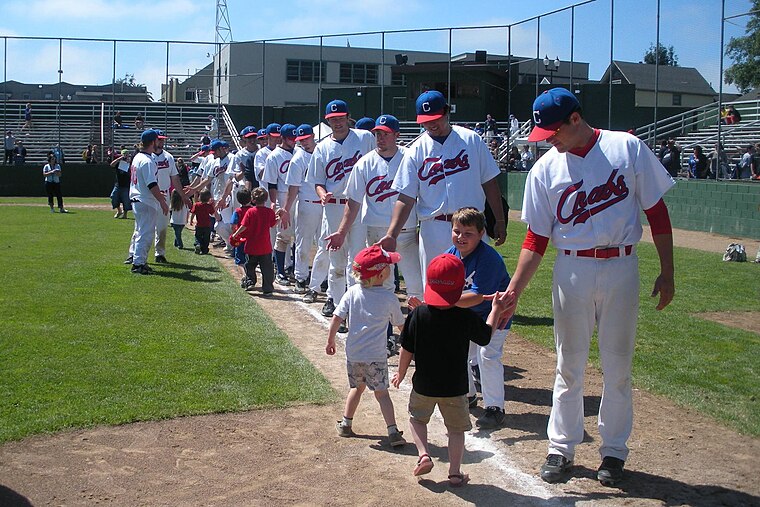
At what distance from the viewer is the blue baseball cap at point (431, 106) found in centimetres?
695

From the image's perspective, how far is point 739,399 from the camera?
684cm

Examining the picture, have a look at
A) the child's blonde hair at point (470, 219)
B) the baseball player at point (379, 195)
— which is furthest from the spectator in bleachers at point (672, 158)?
the child's blonde hair at point (470, 219)

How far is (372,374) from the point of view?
5.86 meters

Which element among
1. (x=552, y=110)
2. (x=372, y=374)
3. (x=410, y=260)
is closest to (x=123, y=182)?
(x=410, y=260)

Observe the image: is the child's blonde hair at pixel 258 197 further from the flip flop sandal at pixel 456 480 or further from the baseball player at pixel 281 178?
the flip flop sandal at pixel 456 480

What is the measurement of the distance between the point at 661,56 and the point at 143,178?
17.5 metres

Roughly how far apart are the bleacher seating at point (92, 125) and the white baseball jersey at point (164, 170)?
89.0 ft

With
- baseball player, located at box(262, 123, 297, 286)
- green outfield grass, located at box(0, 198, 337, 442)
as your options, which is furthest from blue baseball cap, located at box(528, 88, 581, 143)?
baseball player, located at box(262, 123, 297, 286)

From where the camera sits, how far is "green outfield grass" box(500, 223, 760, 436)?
6.86 m

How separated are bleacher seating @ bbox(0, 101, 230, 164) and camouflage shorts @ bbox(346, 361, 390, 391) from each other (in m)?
36.6

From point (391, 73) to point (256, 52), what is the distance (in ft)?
22.7

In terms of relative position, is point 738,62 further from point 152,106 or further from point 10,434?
point 152,106

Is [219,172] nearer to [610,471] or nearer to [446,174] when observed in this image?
[446,174]

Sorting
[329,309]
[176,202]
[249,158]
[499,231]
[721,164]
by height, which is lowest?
[329,309]
